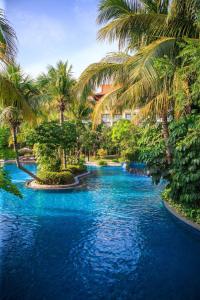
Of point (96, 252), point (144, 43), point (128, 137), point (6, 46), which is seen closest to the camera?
point (6, 46)

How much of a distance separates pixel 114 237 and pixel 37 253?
2061 mm

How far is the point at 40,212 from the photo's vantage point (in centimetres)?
1013

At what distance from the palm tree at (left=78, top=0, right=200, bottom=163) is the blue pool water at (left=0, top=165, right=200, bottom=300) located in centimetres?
268

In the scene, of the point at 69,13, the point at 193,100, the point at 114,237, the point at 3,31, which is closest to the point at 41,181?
the point at 114,237

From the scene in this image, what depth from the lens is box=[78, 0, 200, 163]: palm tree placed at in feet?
26.7

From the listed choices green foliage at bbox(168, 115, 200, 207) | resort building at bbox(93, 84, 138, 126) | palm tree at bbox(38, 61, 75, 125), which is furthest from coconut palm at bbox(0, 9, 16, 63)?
palm tree at bbox(38, 61, 75, 125)

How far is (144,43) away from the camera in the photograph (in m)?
10.3

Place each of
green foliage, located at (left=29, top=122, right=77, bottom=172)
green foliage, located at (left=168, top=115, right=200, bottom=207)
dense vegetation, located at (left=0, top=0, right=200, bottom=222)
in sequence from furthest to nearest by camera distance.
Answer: green foliage, located at (left=29, top=122, right=77, bottom=172), green foliage, located at (left=168, top=115, right=200, bottom=207), dense vegetation, located at (left=0, top=0, right=200, bottom=222)

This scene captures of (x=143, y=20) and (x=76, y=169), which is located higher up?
(x=143, y=20)

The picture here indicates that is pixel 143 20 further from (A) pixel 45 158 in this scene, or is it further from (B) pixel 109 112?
(A) pixel 45 158

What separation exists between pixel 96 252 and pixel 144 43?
7435 millimetres

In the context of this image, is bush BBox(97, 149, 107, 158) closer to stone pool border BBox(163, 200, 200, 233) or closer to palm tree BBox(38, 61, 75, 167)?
palm tree BBox(38, 61, 75, 167)

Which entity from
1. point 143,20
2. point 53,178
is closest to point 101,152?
point 53,178

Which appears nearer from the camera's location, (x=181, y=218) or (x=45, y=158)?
(x=181, y=218)
